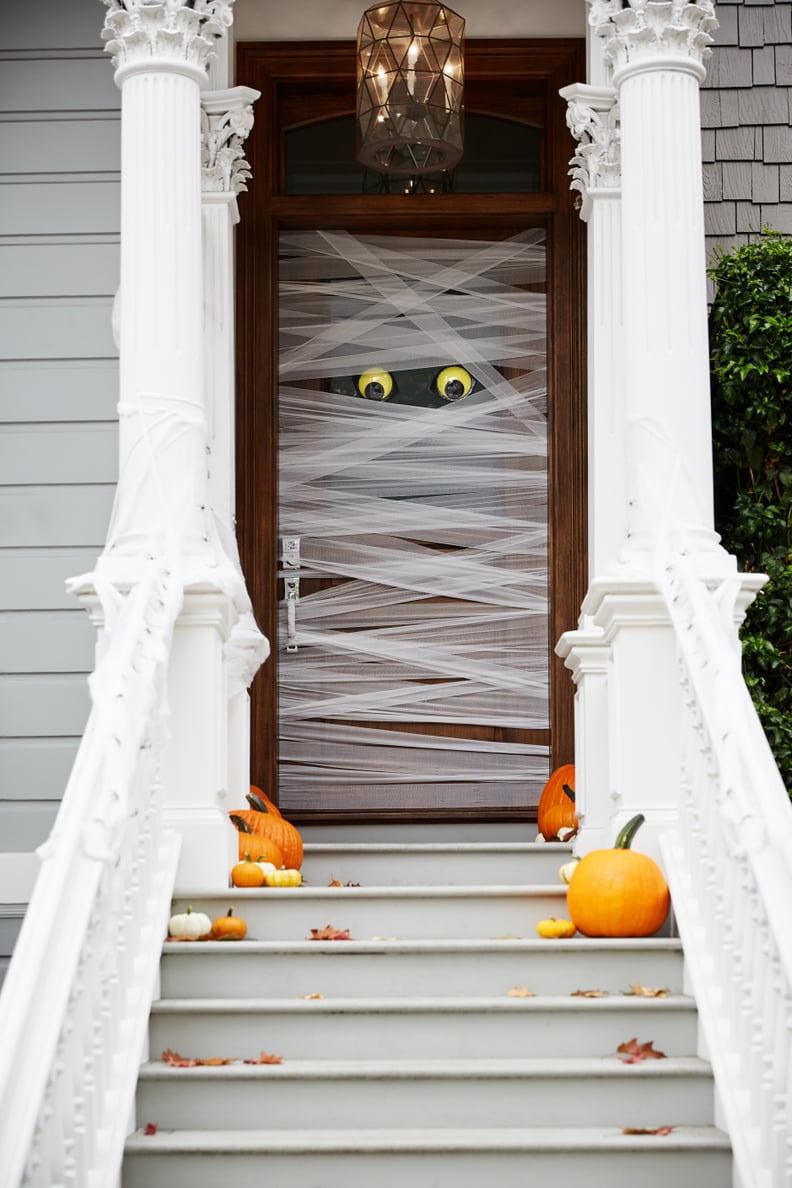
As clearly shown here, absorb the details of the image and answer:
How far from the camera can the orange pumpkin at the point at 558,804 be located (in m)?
5.62

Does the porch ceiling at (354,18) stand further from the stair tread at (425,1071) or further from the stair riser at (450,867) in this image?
the stair tread at (425,1071)

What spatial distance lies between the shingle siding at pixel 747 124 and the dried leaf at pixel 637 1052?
11.7ft

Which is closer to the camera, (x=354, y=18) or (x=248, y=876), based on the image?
(x=248, y=876)

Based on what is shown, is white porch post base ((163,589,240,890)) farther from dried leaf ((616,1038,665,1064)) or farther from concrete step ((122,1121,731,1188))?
dried leaf ((616,1038,665,1064))

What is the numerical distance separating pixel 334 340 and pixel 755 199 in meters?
1.82

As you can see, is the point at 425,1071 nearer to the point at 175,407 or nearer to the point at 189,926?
the point at 189,926

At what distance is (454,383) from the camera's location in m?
6.76

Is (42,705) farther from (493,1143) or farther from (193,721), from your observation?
(493,1143)

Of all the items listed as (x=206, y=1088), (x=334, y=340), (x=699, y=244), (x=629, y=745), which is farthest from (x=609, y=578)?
(x=334, y=340)

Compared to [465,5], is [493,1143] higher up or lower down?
lower down

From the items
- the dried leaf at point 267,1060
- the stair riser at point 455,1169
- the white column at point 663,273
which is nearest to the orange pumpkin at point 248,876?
the dried leaf at point 267,1060

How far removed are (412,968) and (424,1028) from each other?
0.71 feet

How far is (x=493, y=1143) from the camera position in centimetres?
341

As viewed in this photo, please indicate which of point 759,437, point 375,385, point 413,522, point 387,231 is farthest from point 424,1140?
point 387,231
